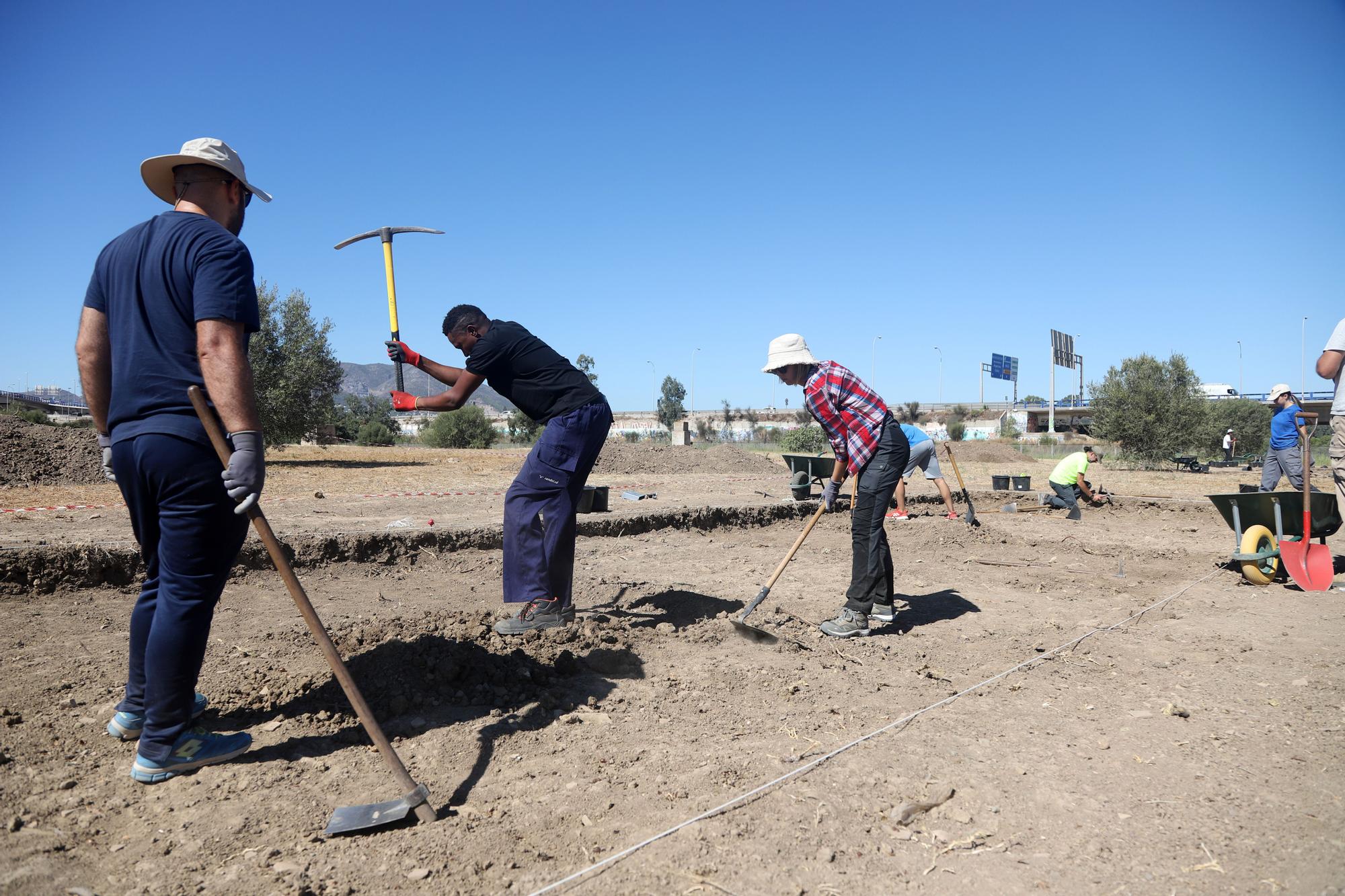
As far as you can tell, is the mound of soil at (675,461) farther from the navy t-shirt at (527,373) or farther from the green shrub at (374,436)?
the green shrub at (374,436)

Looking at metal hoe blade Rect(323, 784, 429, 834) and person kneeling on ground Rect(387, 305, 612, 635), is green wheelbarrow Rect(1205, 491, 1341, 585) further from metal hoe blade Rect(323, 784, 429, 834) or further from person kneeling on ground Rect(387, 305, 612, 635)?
metal hoe blade Rect(323, 784, 429, 834)

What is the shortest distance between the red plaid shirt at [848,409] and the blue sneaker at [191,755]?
3307 millimetres

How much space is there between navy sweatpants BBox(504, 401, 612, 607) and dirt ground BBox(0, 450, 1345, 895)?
1.02ft

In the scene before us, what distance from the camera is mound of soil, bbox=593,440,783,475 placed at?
2411cm

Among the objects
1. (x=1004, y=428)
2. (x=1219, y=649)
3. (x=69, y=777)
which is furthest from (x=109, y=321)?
(x=1004, y=428)

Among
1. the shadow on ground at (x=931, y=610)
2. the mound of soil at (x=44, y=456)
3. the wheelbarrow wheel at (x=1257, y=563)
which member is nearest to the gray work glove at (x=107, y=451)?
the shadow on ground at (x=931, y=610)

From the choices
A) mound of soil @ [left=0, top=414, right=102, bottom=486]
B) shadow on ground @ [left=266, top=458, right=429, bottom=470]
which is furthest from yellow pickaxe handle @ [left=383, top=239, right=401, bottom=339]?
shadow on ground @ [left=266, top=458, right=429, bottom=470]

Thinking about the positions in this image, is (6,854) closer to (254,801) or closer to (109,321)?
(254,801)

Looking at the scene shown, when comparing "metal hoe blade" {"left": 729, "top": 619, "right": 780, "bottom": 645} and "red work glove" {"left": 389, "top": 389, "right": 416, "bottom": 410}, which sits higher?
"red work glove" {"left": 389, "top": 389, "right": 416, "bottom": 410}

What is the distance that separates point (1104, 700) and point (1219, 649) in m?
1.39

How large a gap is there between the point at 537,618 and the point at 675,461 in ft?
69.1

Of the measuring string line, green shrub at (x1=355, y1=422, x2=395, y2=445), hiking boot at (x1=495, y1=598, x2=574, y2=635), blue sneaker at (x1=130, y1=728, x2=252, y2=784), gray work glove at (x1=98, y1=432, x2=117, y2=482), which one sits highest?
green shrub at (x1=355, y1=422, x2=395, y2=445)

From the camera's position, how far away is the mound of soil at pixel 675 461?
24.1 m

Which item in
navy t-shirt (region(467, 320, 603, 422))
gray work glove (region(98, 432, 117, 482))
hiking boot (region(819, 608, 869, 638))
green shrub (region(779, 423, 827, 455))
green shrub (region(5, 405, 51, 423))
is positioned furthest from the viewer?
green shrub (region(779, 423, 827, 455))
